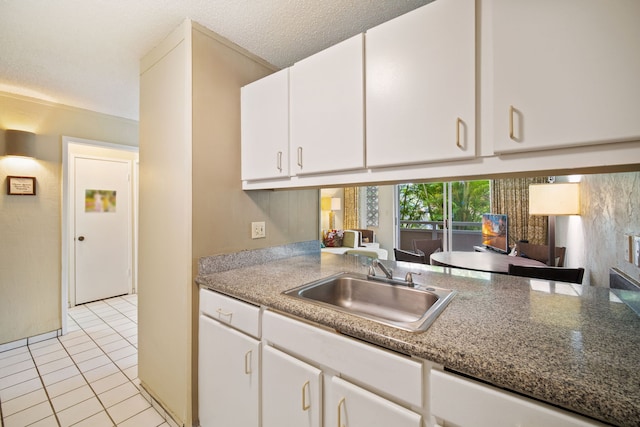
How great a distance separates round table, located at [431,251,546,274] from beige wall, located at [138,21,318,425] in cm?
177

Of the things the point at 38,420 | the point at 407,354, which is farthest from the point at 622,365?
the point at 38,420

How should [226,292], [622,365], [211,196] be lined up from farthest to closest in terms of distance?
1. [211,196]
2. [226,292]
3. [622,365]

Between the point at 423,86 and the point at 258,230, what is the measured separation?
4.33 feet

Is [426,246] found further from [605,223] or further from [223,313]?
[223,313]

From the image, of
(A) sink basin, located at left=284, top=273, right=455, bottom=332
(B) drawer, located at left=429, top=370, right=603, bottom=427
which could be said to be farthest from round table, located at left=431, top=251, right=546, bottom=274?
(B) drawer, located at left=429, top=370, right=603, bottom=427

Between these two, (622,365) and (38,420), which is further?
(38,420)

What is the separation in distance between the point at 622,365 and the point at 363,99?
1.20 metres

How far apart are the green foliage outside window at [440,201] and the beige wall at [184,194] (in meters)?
4.48

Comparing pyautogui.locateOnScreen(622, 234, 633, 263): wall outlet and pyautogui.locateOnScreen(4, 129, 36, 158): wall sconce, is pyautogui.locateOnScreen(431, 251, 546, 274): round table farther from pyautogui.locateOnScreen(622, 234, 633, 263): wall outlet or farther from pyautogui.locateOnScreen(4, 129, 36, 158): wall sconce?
pyautogui.locateOnScreen(4, 129, 36, 158): wall sconce

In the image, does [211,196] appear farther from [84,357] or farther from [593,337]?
[84,357]

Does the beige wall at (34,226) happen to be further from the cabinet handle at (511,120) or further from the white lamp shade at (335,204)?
the white lamp shade at (335,204)

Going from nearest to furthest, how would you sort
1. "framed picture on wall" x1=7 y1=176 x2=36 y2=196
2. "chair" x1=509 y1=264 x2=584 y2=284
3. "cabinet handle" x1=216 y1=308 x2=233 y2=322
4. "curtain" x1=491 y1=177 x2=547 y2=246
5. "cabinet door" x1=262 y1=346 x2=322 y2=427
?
1. "cabinet door" x1=262 y1=346 x2=322 y2=427
2. "cabinet handle" x1=216 y1=308 x2=233 y2=322
3. "chair" x1=509 y1=264 x2=584 y2=284
4. "framed picture on wall" x1=7 y1=176 x2=36 y2=196
5. "curtain" x1=491 y1=177 x2=547 y2=246

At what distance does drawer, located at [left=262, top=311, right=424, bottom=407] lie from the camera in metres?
0.80

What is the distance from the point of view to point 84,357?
7.88 ft
